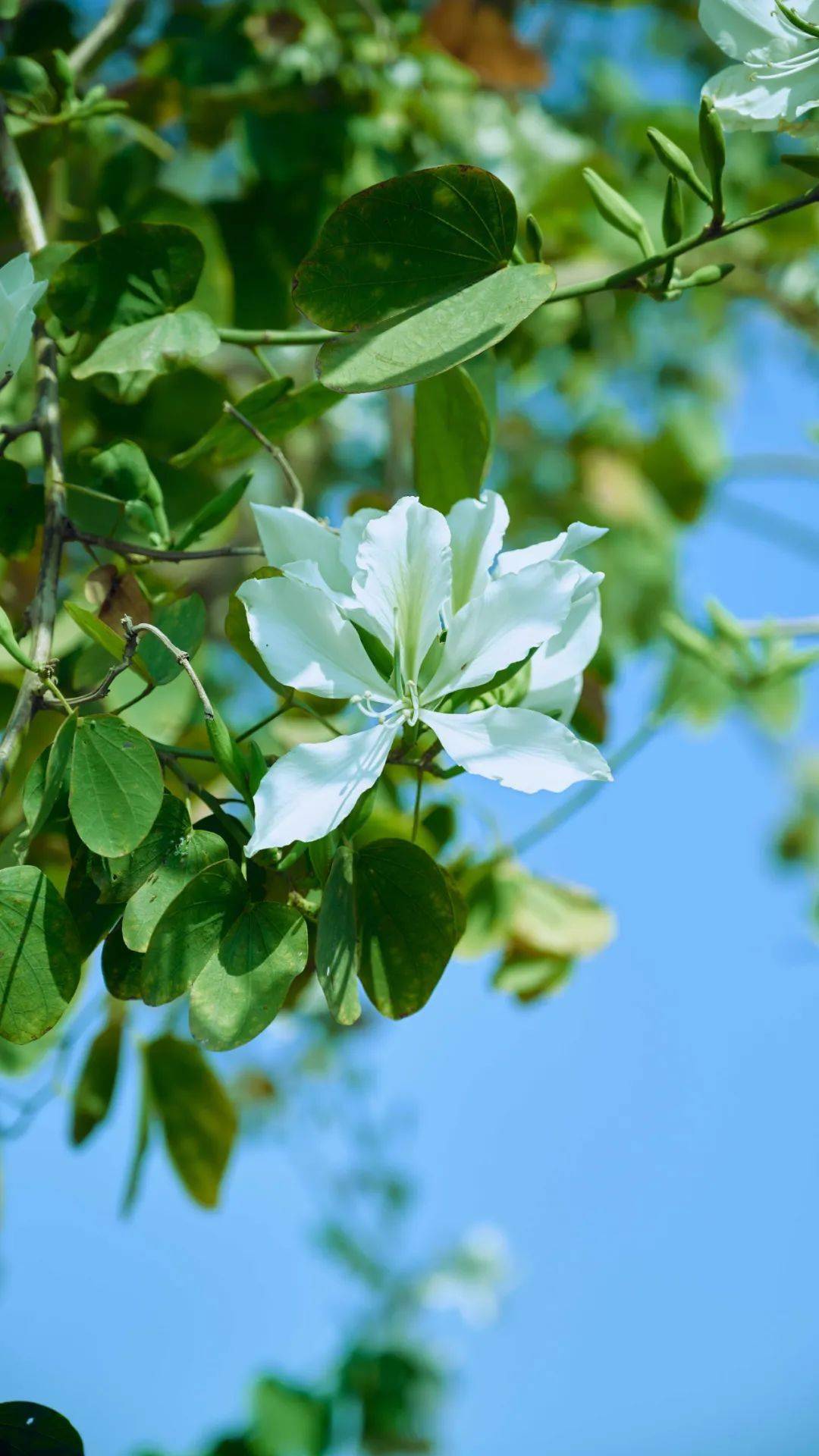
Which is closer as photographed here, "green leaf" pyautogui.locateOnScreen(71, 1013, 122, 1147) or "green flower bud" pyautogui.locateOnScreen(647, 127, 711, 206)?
"green flower bud" pyautogui.locateOnScreen(647, 127, 711, 206)

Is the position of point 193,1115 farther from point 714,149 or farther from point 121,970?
point 714,149

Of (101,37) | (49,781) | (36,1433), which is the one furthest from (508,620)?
(101,37)

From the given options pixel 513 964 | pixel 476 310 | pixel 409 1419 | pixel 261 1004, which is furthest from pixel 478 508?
pixel 409 1419

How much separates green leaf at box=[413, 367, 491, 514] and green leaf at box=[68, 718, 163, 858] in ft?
0.51

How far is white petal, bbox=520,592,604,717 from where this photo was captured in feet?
1.37

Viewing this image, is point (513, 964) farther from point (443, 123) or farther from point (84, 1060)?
point (443, 123)

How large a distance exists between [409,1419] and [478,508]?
1042 mm

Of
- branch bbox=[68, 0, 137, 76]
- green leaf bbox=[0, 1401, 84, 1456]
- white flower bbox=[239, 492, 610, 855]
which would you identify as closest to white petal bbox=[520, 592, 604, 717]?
white flower bbox=[239, 492, 610, 855]

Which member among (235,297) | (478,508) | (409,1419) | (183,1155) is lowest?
(409,1419)

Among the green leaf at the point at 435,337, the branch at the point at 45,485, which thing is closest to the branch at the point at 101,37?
the branch at the point at 45,485

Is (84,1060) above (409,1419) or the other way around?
above

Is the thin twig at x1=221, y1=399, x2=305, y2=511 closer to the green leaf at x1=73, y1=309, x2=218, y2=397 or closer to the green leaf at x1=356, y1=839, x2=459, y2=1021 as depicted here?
the green leaf at x1=73, y1=309, x2=218, y2=397

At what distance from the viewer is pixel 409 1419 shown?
3.76 feet

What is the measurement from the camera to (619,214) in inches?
16.8
